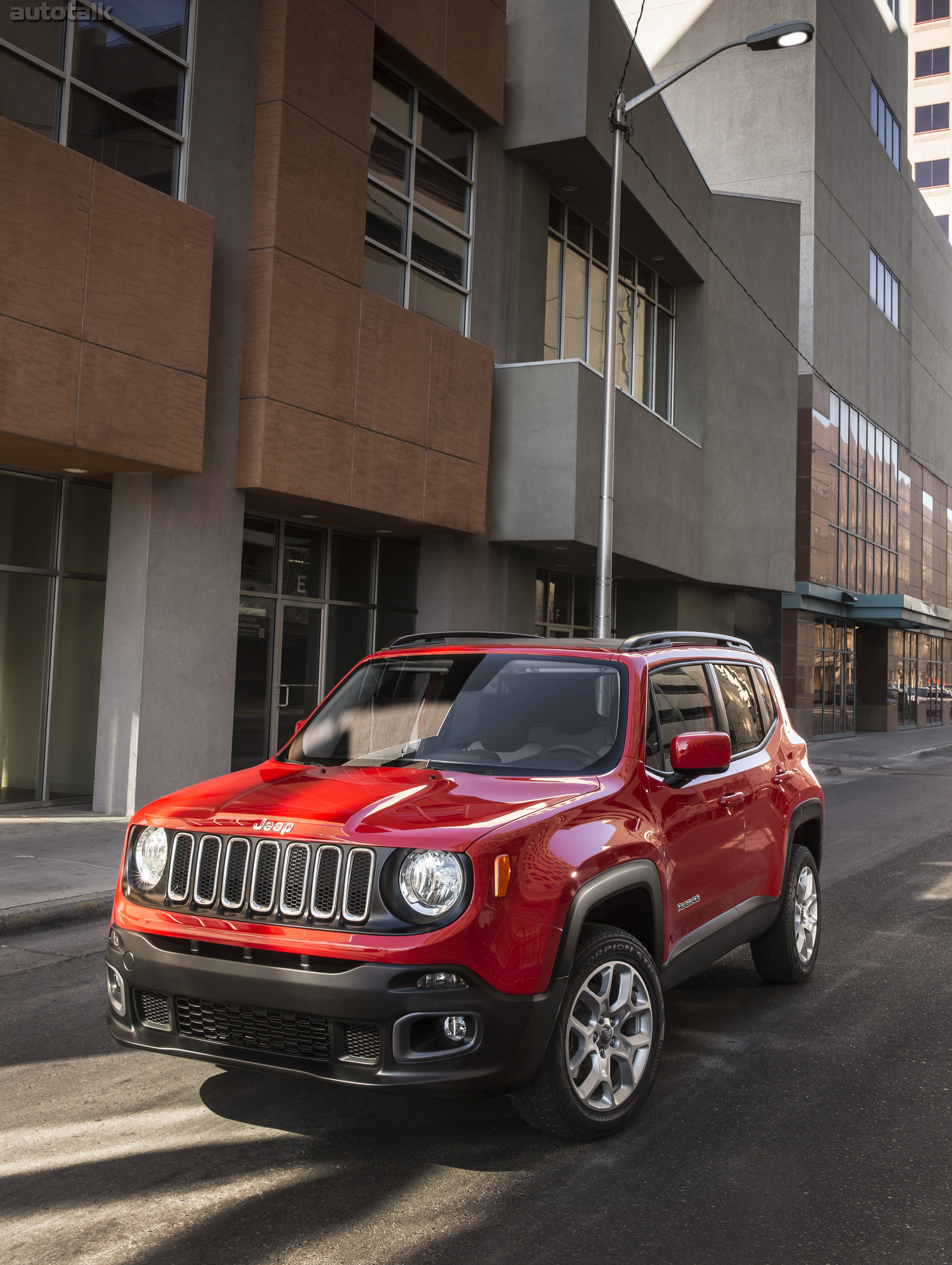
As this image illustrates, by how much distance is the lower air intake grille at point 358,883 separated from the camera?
365 cm

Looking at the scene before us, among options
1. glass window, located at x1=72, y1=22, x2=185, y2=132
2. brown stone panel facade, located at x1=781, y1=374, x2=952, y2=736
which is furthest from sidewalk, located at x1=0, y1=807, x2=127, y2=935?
brown stone panel facade, located at x1=781, y1=374, x2=952, y2=736

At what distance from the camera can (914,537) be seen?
4419 cm

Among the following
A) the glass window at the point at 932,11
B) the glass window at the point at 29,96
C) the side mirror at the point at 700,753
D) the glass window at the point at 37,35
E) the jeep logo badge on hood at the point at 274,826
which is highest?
the glass window at the point at 932,11

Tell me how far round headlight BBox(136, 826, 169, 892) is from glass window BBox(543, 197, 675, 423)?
47.0 feet

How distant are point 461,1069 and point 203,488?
1002 centimetres

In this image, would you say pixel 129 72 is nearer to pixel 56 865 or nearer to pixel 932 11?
pixel 56 865

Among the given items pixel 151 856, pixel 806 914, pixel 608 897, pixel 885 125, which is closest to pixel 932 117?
pixel 885 125

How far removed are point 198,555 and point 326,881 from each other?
946cm

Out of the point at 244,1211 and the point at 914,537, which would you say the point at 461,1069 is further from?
the point at 914,537

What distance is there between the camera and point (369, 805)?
3980 mm

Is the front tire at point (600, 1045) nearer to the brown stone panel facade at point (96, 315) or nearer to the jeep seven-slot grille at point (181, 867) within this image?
the jeep seven-slot grille at point (181, 867)

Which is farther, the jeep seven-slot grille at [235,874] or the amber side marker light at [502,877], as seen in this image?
the jeep seven-slot grille at [235,874]

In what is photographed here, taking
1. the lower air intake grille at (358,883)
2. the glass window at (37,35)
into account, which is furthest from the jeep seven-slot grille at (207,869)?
the glass window at (37,35)

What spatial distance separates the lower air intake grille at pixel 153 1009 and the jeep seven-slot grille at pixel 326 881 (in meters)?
0.67
